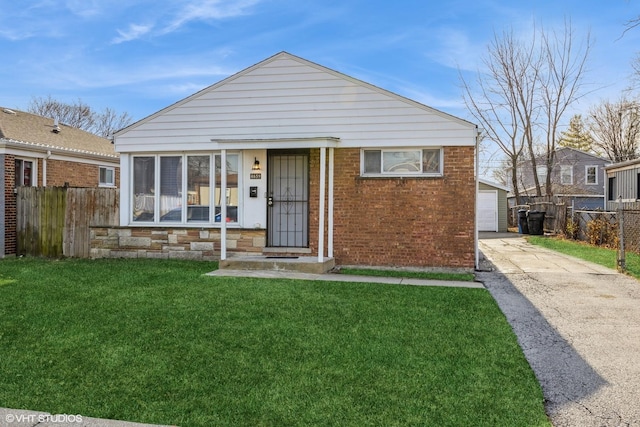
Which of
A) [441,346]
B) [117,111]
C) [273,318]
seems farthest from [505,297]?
[117,111]

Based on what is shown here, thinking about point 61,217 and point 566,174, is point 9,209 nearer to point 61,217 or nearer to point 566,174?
point 61,217

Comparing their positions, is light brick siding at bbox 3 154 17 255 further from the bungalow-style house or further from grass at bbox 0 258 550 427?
grass at bbox 0 258 550 427

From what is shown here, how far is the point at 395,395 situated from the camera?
137 inches

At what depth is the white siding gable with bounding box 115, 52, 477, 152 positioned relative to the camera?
382 inches

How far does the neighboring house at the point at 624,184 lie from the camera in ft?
57.1

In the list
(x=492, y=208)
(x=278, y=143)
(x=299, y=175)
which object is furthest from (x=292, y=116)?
(x=492, y=208)

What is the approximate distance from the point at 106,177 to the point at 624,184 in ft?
66.9

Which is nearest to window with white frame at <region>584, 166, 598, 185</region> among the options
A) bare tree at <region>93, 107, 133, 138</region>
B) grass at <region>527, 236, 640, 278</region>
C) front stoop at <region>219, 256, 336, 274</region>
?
grass at <region>527, 236, 640, 278</region>

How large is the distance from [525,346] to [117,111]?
1665 inches

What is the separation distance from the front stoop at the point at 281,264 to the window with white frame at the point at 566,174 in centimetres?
2991

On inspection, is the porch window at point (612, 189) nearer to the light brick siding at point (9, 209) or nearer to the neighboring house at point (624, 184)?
the neighboring house at point (624, 184)

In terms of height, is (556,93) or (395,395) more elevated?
(556,93)

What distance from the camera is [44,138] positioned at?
578 inches

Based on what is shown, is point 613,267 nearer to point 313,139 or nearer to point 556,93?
point 313,139
